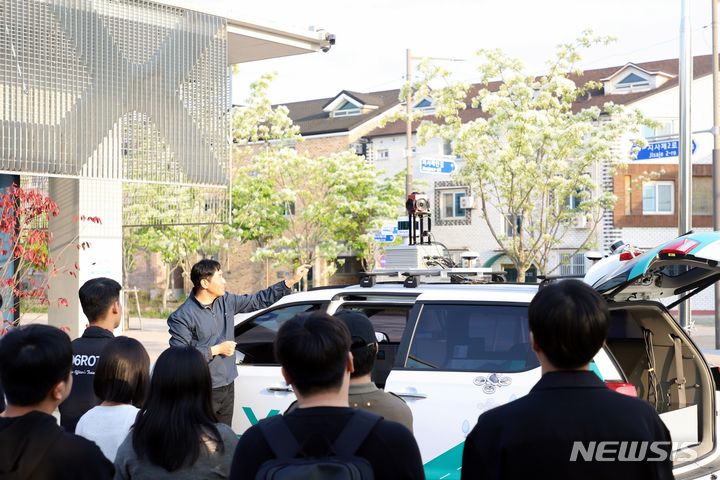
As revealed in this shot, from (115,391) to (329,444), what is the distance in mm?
1616

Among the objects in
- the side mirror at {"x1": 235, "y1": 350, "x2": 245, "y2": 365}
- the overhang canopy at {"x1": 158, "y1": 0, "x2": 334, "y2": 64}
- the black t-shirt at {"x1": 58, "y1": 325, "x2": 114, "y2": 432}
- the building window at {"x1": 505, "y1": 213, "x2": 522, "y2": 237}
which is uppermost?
the overhang canopy at {"x1": 158, "y1": 0, "x2": 334, "y2": 64}

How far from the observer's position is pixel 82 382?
197 inches

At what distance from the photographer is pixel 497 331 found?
6.10 meters

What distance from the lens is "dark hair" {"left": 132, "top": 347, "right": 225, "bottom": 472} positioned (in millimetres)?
3340

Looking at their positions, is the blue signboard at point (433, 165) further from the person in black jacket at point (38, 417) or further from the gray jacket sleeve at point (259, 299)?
the person in black jacket at point (38, 417)

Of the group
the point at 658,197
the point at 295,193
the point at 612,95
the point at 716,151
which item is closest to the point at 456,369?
the point at 716,151

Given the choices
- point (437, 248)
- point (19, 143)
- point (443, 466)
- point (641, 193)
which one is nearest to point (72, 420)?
point (443, 466)

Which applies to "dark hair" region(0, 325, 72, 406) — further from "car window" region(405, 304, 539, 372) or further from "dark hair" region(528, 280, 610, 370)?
"car window" region(405, 304, 539, 372)

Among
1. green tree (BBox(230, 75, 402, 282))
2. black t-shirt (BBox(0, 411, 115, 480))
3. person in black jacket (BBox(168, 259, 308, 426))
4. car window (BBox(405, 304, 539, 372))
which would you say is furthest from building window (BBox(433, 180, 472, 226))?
black t-shirt (BBox(0, 411, 115, 480))

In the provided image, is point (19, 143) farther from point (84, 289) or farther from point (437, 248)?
point (84, 289)

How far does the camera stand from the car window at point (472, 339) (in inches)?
235

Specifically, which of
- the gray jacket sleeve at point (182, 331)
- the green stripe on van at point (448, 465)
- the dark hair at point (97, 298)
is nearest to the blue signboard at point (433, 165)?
the gray jacket sleeve at point (182, 331)

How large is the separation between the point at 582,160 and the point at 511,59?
337 centimetres

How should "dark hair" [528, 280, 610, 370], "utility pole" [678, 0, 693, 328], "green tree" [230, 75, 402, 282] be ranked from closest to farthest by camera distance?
1. "dark hair" [528, 280, 610, 370]
2. "utility pole" [678, 0, 693, 328]
3. "green tree" [230, 75, 402, 282]
